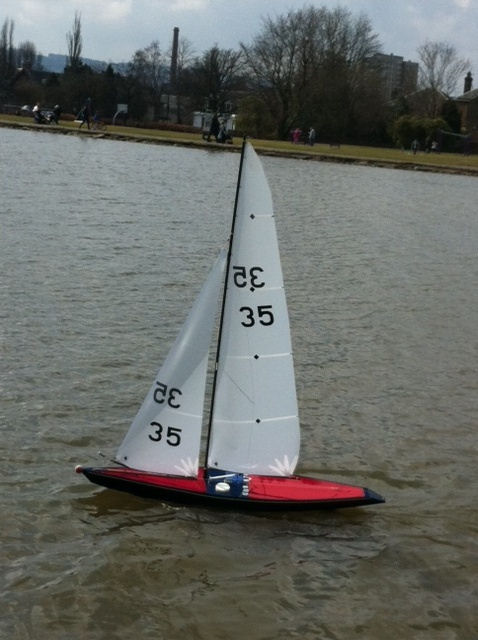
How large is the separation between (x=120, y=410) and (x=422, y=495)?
3744 millimetres

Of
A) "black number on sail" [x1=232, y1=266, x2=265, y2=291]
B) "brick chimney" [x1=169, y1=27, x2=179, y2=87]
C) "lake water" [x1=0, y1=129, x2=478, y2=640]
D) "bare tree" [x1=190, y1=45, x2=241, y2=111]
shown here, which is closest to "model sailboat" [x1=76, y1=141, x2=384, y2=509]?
"black number on sail" [x1=232, y1=266, x2=265, y2=291]

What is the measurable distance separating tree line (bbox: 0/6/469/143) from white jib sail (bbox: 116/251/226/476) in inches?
3035

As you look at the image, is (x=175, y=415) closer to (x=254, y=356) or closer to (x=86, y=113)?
(x=254, y=356)

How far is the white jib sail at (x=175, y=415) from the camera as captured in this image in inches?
382

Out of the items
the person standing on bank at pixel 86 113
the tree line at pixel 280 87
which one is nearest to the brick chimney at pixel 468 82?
the tree line at pixel 280 87

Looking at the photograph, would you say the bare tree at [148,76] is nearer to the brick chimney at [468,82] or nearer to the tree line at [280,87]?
the tree line at [280,87]

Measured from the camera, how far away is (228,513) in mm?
9906

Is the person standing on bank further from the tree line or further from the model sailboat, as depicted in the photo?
the model sailboat

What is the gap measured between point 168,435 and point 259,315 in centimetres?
144

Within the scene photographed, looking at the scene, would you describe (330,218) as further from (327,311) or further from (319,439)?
(319,439)

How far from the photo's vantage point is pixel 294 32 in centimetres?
10288

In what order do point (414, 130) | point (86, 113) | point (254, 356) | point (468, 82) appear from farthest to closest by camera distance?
1. point (468, 82)
2. point (414, 130)
3. point (86, 113)
4. point (254, 356)

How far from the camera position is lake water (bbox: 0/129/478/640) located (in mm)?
8375

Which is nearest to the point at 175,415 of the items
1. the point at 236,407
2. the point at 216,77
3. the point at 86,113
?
the point at 236,407
